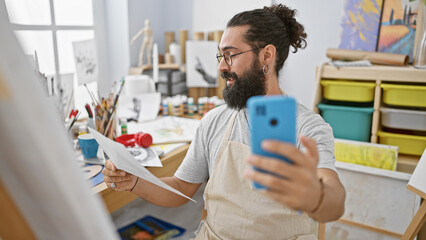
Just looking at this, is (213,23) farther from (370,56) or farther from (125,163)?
(125,163)

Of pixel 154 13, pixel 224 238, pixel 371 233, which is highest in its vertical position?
pixel 154 13

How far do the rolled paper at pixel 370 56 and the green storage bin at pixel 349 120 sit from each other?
0.28 meters

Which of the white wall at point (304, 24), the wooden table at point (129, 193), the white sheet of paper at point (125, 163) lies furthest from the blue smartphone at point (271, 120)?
the white wall at point (304, 24)

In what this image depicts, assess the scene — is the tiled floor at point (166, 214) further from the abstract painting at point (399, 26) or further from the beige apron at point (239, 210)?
the abstract painting at point (399, 26)

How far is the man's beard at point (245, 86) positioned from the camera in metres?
1.10

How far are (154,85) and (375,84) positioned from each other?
1.22 metres

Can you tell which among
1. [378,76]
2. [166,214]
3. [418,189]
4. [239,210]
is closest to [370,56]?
[378,76]

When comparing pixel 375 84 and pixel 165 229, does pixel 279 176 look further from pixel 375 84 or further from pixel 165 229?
pixel 165 229

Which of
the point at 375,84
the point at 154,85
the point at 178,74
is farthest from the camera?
the point at 178,74

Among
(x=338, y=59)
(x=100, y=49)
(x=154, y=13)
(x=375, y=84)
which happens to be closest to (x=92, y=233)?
(x=375, y=84)

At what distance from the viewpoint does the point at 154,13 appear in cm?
237

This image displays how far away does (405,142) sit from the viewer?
1758mm

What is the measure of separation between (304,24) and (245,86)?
118 cm

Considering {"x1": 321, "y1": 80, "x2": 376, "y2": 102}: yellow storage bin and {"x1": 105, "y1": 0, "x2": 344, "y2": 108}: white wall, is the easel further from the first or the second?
{"x1": 105, "y1": 0, "x2": 344, "y2": 108}: white wall
